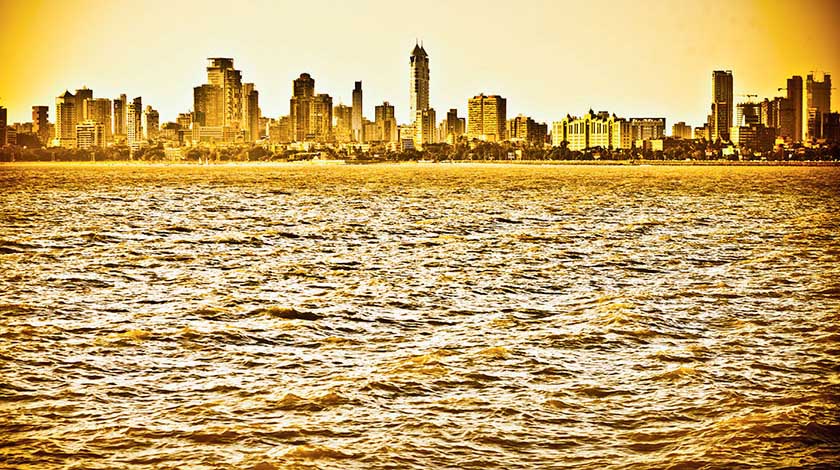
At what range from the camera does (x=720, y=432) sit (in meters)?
14.9

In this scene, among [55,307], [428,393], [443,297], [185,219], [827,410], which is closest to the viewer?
[827,410]

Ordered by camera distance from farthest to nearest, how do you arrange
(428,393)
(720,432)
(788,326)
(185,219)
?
(185,219), (788,326), (428,393), (720,432)

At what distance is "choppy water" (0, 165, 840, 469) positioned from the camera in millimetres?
14328

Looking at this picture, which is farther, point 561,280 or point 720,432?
point 561,280

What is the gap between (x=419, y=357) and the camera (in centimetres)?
1970

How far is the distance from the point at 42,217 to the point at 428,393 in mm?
56307

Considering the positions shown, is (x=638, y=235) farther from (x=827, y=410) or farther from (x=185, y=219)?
(x=827, y=410)

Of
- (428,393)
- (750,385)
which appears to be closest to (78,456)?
(428,393)

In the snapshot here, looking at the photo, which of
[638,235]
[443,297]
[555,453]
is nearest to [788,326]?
[443,297]

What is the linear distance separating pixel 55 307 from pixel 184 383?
9.92 m

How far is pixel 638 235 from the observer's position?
2008 inches

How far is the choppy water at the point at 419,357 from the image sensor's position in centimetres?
1433

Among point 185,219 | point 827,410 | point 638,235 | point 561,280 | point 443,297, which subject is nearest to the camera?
point 827,410

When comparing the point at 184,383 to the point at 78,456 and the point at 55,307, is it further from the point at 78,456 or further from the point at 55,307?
the point at 55,307
